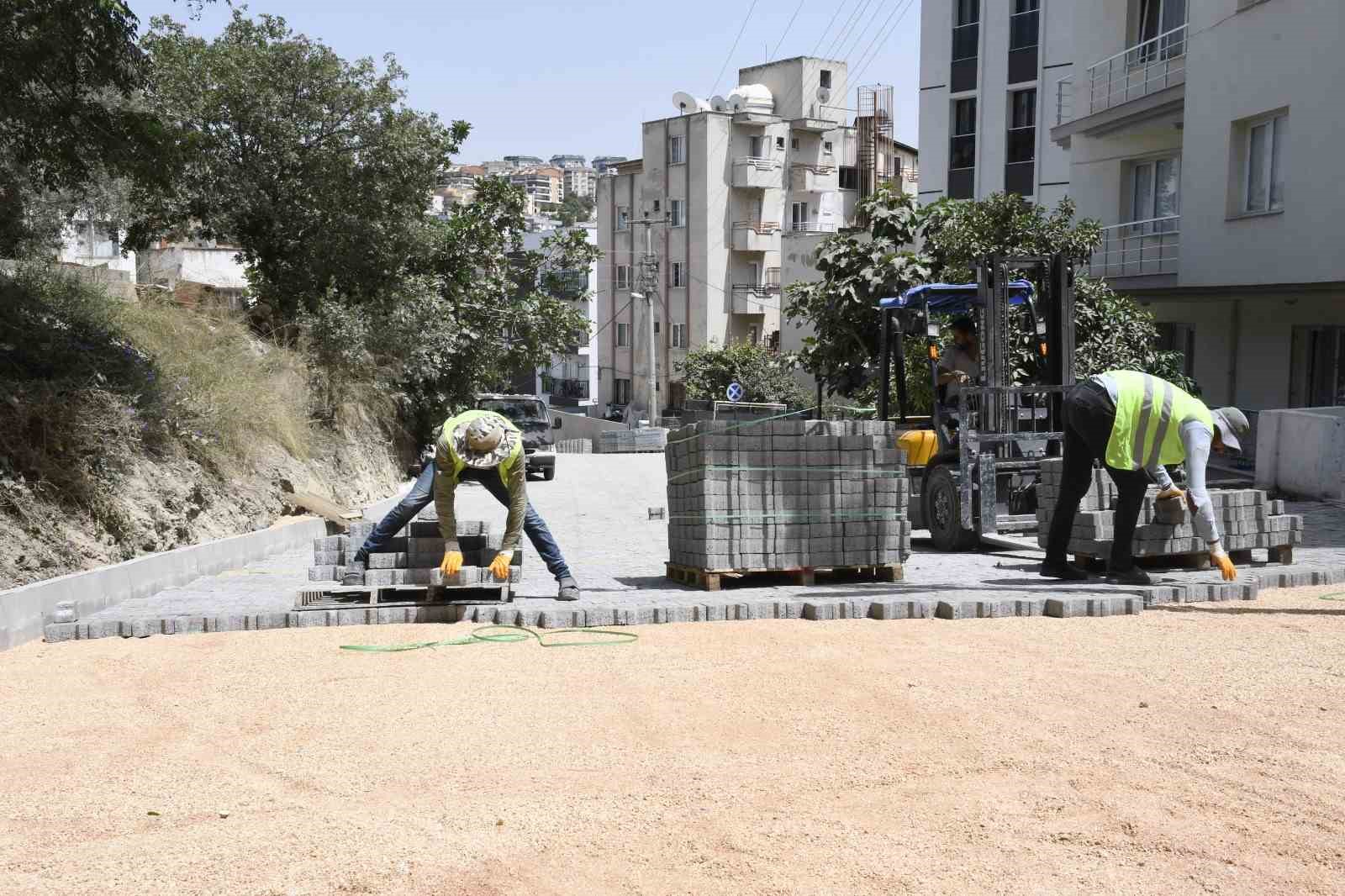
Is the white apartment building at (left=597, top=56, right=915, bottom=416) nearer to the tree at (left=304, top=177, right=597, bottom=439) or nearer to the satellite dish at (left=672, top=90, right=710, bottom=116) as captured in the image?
the satellite dish at (left=672, top=90, right=710, bottom=116)

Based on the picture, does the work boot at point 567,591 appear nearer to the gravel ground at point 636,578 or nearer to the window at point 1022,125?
the gravel ground at point 636,578

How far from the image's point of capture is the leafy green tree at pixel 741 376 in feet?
175

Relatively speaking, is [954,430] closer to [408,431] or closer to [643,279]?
[408,431]

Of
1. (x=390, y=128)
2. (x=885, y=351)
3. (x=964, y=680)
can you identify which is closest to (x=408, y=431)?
(x=390, y=128)

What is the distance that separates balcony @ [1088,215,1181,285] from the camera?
2362 cm

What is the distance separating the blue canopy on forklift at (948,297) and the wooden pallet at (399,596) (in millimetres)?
6568

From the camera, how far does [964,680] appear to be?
7.36 metres

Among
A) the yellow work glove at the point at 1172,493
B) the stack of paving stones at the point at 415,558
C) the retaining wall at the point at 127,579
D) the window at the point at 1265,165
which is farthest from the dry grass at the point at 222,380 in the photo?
the window at the point at 1265,165

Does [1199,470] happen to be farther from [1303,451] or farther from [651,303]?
[651,303]

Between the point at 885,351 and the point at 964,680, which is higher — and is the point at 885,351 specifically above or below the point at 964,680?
above

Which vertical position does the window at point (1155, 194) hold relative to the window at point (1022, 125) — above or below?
below

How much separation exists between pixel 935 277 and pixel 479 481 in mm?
14111

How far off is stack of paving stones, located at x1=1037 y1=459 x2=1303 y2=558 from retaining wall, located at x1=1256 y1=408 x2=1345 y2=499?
5313mm

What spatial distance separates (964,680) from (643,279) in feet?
158
